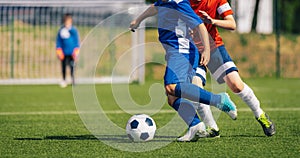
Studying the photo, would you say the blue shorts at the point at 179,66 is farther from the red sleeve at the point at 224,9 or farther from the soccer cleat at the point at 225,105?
the red sleeve at the point at 224,9

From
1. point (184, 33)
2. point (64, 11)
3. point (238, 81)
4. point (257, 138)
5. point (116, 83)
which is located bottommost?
point (116, 83)

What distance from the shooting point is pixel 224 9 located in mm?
7090

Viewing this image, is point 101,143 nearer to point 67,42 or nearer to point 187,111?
point 187,111

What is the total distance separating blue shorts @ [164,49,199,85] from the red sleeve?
0.63m

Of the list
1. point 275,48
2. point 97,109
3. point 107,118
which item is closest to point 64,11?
point 275,48

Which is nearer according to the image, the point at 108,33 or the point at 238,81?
the point at 238,81

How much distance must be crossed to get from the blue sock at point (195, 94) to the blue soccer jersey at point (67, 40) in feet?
40.0

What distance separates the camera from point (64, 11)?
21.8 metres

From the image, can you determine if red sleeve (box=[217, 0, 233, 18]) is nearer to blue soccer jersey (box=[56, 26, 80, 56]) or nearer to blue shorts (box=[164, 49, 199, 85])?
blue shorts (box=[164, 49, 199, 85])

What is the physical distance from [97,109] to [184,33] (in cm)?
496

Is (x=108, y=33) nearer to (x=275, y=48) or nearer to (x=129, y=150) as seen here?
(x=275, y=48)

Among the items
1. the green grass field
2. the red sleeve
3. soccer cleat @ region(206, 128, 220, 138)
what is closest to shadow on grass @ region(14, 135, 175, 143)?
the green grass field

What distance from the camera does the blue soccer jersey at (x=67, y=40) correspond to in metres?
18.5

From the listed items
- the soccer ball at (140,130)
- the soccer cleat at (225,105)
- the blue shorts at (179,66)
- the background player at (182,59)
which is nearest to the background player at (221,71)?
the soccer cleat at (225,105)
